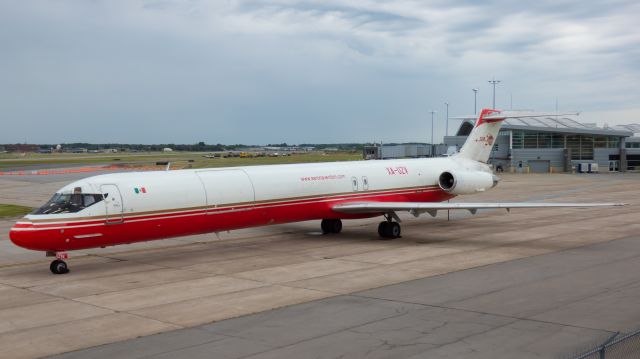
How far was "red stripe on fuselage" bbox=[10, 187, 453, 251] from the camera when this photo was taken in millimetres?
17031

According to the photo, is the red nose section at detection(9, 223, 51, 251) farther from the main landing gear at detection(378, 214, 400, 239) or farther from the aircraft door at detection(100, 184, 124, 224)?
the main landing gear at detection(378, 214, 400, 239)

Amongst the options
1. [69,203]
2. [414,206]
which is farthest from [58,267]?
[414,206]

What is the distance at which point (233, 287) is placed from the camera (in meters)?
15.9

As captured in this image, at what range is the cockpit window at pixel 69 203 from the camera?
17.6 metres

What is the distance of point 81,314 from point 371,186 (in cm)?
1389

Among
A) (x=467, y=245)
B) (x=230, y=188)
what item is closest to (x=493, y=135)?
(x=467, y=245)

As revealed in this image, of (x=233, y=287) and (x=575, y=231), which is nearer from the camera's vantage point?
(x=233, y=287)

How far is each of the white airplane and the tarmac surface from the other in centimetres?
100

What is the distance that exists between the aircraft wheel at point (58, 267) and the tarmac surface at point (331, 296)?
26 cm

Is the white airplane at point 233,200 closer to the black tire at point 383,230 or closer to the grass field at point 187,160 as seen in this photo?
the black tire at point 383,230

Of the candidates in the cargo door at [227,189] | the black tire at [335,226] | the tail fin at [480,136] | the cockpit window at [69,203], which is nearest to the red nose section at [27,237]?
the cockpit window at [69,203]

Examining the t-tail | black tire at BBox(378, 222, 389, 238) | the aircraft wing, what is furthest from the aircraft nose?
the t-tail

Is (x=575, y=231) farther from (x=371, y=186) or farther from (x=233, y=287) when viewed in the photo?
(x=233, y=287)

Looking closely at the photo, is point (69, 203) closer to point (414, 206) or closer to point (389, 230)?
point (389, 230)
